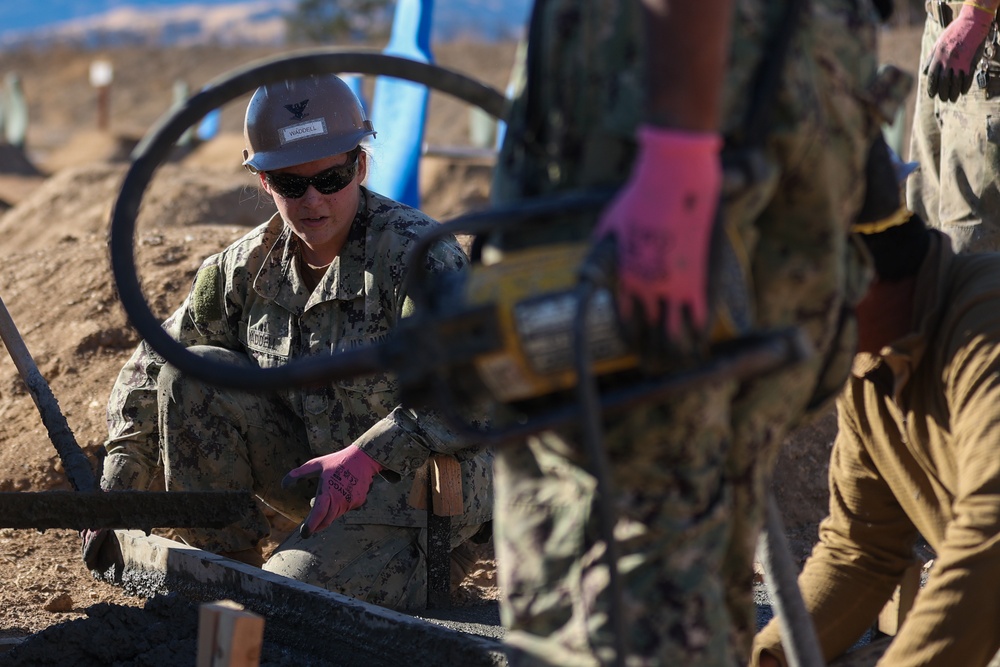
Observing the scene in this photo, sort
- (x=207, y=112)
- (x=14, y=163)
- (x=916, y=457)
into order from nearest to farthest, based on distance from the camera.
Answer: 1. (x=207, y=112)
2. (x=916, y=457)
3. (x=14, y=163)

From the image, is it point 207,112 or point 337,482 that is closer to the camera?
A: point 207,112

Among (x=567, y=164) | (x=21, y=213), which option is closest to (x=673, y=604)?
(x=567, y=164)

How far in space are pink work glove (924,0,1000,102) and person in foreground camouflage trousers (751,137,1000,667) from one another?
161 cm

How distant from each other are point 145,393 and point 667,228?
262 centimetres

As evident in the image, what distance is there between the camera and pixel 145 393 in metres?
3.85

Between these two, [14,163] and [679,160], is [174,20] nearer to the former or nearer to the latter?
[14,163]

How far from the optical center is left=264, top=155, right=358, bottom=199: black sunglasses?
3641mm

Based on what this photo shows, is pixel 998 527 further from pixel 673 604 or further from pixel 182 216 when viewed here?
pixel 182 216

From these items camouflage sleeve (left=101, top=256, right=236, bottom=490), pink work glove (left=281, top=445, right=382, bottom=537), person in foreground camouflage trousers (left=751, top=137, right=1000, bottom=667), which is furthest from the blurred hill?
person in foreground camouflage trousers (left=751, top=137, right=1000, bottom=667)

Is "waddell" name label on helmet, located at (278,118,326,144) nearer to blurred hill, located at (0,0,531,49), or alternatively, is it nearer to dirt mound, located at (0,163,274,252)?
dirt mound, located at (0,163,274,252)

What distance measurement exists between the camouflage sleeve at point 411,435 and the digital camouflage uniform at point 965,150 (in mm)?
1859

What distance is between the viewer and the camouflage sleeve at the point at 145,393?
12.6 ft

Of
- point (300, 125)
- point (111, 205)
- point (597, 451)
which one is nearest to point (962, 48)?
point (300, 125)

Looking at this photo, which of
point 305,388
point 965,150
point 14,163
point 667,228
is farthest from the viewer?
point 14,163
